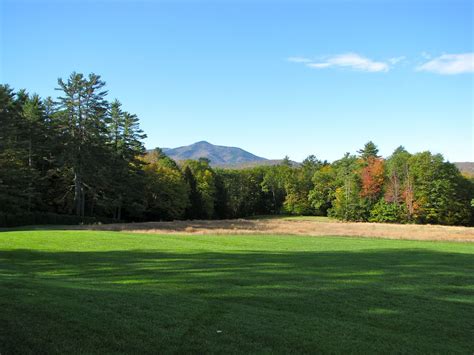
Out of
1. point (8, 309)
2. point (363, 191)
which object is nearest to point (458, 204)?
point (363, 191)

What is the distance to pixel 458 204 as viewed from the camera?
84250 mm

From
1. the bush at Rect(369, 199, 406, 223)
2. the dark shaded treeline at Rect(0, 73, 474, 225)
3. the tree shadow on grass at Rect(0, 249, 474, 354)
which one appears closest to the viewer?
the tree shadow on grass at Rect(0, 249, 474, 354)

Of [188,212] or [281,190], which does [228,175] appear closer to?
[281,190]

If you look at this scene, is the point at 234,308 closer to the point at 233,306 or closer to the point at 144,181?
the point at 233,306

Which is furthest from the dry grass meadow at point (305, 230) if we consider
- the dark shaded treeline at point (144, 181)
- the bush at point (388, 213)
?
the bush at point (388, 213)

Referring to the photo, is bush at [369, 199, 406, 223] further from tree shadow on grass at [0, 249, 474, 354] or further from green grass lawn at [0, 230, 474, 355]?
tree shadow on grass at [0, 249, 474, 354]

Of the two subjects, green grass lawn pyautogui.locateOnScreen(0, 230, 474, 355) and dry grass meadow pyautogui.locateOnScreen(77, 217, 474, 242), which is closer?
green grass lawn pyautogui.locateOnScreen(0, 230, 474, 355)

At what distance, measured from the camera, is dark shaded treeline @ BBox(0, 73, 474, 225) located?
181 ft

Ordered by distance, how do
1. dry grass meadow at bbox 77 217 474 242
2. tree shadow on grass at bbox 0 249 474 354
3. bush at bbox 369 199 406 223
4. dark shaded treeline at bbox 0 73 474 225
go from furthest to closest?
bush at bbox 369 199 406 223 < dark shaded treeline at bbox 0 73 474 225 < dry grass meadow at bbox 77 217 474 242 < tree shadow on grass at bbox 0 249 474 354

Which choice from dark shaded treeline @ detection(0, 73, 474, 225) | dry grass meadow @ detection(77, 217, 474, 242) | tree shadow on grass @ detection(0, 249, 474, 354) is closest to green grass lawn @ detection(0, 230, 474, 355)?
tree shadow on grass @ detection(0, 249, 474, 354)

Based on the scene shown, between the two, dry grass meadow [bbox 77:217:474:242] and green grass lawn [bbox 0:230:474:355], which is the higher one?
green grass lawn [bbox 0:230:474:355]

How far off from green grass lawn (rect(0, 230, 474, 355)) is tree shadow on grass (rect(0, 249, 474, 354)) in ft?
0.08

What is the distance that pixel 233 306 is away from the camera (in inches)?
406

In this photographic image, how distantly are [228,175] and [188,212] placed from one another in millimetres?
32244
